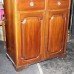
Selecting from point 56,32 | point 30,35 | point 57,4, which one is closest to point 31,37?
point 30,35

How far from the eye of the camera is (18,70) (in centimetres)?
210

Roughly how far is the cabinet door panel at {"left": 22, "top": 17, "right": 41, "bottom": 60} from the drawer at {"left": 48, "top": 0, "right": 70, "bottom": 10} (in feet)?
0.78

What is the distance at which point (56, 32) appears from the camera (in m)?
2.19

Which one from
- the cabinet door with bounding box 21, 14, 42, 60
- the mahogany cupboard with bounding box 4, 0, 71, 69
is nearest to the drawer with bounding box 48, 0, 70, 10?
the mahogany cupboard with bounding box 4, 0, 71, 69

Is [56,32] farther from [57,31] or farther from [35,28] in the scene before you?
[35,28]

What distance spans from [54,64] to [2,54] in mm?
885

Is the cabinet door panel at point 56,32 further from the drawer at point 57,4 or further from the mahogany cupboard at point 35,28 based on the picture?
the drawer at point 57,4

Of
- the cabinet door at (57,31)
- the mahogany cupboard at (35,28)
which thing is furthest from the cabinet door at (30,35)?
the cabinet door at (57,31)

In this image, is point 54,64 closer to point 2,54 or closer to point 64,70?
point 64,70

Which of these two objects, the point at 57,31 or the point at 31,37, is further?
the point at 57,31

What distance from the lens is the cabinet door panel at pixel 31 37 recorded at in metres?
1.91

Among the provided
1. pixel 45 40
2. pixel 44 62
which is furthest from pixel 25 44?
pixel 44 62

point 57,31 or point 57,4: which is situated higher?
point 57,4

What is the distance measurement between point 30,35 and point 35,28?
11cm
